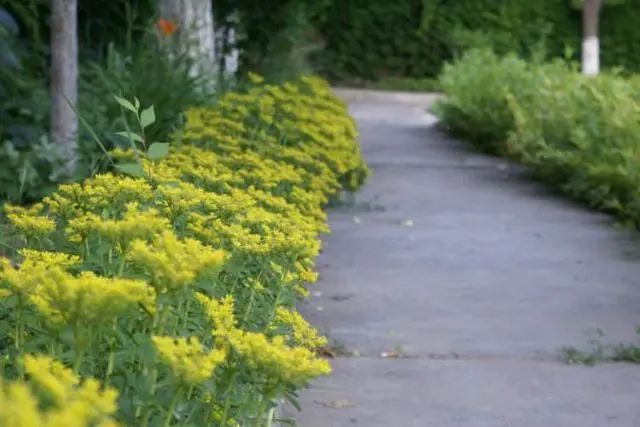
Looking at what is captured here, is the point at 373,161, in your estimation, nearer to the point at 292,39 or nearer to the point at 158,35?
the point at 292,39

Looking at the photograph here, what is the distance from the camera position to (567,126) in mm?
10312

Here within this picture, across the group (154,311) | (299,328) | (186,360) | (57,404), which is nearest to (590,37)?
(299,328)

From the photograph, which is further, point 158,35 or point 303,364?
point 158,35

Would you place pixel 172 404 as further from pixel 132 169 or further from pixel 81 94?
pixel 81 94

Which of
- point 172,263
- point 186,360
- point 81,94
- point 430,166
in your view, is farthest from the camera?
point 430,166

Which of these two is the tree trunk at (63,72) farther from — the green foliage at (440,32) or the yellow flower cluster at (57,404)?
the green foliage at (440,32)

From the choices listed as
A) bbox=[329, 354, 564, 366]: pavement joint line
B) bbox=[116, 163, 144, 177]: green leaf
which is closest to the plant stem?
bbox=[116, 163, 144, 177]: green leaf

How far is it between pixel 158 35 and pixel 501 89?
4.00 m

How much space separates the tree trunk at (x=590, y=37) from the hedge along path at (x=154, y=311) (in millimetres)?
21260

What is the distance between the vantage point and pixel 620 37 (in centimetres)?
2809

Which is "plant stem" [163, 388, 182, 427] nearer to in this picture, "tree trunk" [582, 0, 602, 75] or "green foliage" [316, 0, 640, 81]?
"tree trunk" [582, 0, 602, 75]

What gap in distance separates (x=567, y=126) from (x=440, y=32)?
18.1 metres

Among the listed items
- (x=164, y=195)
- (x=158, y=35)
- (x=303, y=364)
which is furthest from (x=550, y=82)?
(x=303, y=364)

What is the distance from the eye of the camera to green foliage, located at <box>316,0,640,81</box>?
27750 millimetres
